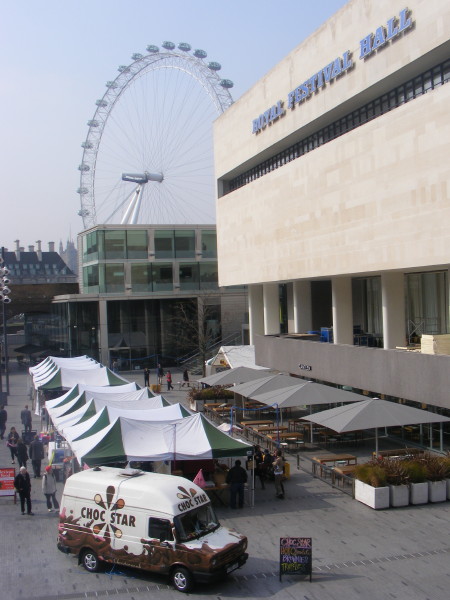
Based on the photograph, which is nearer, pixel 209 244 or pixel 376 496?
pixel 376 496

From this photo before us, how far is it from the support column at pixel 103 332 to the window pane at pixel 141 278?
10.1 ft

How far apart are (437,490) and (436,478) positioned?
32 cm

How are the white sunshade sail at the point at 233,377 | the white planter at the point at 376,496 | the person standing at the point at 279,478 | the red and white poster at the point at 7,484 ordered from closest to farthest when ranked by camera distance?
1. the white planter at the point at 376,496
2. the person standing at the point at 279,478
3. the red and white poster at the point at 7,484
4. the white sunshade sail at the point at 233,377

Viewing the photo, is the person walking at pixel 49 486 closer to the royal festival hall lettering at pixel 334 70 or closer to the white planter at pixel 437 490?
the white planter at pixel 437 490

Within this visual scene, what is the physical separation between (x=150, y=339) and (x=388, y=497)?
4448 cm

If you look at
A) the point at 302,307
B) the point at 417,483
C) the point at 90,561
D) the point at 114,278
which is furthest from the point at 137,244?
the point at 90,561

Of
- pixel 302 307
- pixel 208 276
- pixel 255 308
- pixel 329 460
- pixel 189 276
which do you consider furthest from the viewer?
pixel 208 276

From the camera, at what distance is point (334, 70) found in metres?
29.8

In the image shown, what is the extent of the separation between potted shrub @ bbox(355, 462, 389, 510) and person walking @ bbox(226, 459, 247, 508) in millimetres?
2937

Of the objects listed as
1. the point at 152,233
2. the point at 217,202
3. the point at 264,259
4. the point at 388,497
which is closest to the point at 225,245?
the point at 217,202

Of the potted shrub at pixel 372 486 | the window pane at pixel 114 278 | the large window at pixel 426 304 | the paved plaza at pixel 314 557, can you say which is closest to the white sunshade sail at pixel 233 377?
the large window at pixel 426 304

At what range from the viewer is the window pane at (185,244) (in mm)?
60375

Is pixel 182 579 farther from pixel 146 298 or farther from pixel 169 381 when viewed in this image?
pixel 146 298

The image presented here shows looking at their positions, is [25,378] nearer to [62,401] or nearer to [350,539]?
[62,401]
